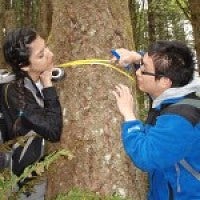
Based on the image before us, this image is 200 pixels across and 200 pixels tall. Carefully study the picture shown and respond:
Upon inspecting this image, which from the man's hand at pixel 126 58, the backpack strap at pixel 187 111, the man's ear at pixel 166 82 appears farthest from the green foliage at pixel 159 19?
the backpack strap at pixel 187 111

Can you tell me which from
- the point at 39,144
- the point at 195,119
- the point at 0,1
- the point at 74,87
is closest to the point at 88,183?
the point at 39,144

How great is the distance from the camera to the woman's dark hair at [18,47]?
3.52 metres

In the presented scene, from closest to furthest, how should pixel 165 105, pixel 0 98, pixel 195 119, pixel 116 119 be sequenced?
pixel 195 119 → pixel 165 105 → pixel 0 98 → pixel 116 119

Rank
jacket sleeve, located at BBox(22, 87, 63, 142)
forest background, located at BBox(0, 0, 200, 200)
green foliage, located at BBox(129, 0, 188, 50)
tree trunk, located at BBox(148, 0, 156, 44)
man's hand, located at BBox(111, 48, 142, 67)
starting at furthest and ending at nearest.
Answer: tree trunk, located at BBox(148, 0, 156, 44) → green foliage, located at BBox(129, 0, 188, 50) → man's hand, located at BBox(111, 48, 142, 67) → forest background, located at BBox(0, 0, 200, 200) → jacket sleeve, located at BBox(22, 87, 63, 142)

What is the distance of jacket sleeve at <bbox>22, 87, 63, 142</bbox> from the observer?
133 inches

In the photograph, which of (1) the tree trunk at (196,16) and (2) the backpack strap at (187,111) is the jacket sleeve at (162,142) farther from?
(1) the tree trunk at (196,16)

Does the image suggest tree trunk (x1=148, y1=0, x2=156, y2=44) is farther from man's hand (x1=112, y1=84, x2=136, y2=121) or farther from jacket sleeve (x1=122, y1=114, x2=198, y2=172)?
jacket sleeve (x1=122, y1=114, x2=198, y2=172)

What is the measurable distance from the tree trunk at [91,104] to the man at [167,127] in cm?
29

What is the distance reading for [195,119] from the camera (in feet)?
9.87

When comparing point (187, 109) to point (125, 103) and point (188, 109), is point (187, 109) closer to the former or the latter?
point (188, 109)

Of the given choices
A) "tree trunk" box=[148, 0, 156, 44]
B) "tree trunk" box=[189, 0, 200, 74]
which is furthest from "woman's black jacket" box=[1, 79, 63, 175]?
"tree trunk" box=[148, 0, 156, 44]

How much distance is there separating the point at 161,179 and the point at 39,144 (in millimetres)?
925

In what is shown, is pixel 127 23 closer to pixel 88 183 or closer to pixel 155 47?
pixel 155 47

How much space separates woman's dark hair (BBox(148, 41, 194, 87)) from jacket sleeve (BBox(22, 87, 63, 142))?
76 centimetres
